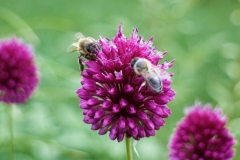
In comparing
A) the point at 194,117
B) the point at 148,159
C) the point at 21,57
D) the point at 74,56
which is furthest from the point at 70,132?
the point at 74,56

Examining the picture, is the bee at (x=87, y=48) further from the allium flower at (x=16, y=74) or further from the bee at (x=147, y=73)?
the allium flower at (x=16, y=74)

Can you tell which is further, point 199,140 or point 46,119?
point 46,119

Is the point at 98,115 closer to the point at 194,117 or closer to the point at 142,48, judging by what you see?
the point at 142,48

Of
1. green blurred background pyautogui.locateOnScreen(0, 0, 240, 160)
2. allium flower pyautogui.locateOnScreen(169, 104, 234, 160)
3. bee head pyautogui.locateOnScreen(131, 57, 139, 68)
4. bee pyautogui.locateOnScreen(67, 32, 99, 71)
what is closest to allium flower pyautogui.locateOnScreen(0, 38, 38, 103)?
green blurred background pyautogui.locateOnScreen(0, 0, 240, 160)

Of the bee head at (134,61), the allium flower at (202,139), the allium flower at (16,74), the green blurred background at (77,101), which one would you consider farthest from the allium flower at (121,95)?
the green blurred background at (77,101)

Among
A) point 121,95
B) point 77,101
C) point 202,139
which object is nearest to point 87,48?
point 121,95

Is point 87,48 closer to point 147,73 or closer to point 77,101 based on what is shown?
point 147,73

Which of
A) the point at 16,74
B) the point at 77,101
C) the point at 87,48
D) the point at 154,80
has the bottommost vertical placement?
the point at 154,80

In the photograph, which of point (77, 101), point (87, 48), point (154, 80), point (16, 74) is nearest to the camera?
point (154, 80)
